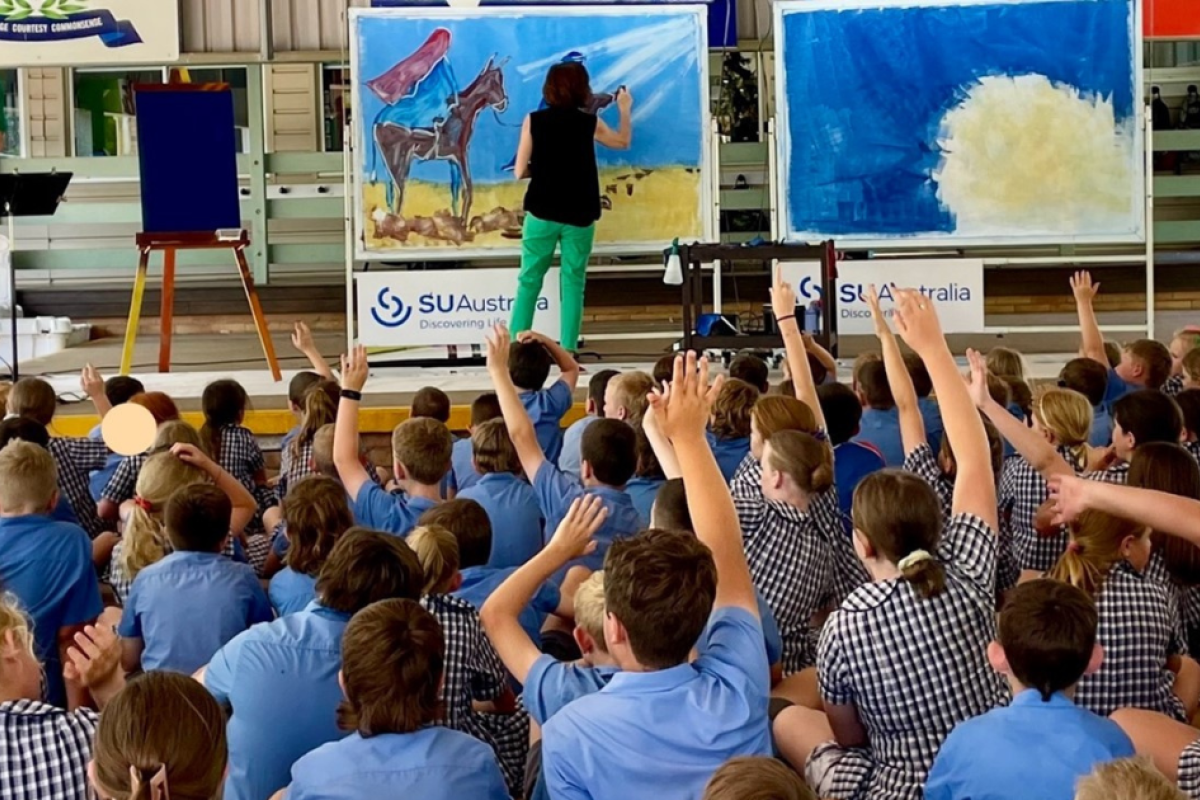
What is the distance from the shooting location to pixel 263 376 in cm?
826

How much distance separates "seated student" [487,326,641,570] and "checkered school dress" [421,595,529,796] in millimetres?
686

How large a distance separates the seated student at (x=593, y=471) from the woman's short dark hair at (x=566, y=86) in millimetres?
3863

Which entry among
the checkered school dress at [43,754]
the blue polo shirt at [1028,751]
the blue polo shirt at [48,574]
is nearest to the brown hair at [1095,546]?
the blue polo shirt at [1028,751]

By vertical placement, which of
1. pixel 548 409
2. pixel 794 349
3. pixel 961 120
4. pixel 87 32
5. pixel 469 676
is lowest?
pixel 469 676

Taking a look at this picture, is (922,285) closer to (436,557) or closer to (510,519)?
(510,519)

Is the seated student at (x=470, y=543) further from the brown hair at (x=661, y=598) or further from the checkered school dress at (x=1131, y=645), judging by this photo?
the checkered school dress at (x=1131, y=645)

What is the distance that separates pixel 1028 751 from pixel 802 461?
125cm

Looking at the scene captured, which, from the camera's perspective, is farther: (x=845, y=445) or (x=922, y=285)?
(x=922, y=285)

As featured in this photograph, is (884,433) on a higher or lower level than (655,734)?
higher

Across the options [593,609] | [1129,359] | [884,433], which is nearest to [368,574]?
[593,609]

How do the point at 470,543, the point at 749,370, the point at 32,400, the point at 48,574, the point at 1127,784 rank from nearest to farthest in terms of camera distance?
1. the point at 1127,784
2. the point at 470,543
3. the point at 48,574
4. the point at 32,400
5. the point at 749,370

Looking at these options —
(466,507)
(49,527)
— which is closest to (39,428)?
(49,527)

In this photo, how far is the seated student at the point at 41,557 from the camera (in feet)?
12.2

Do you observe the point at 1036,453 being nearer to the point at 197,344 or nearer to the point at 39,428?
the point at 39,428
